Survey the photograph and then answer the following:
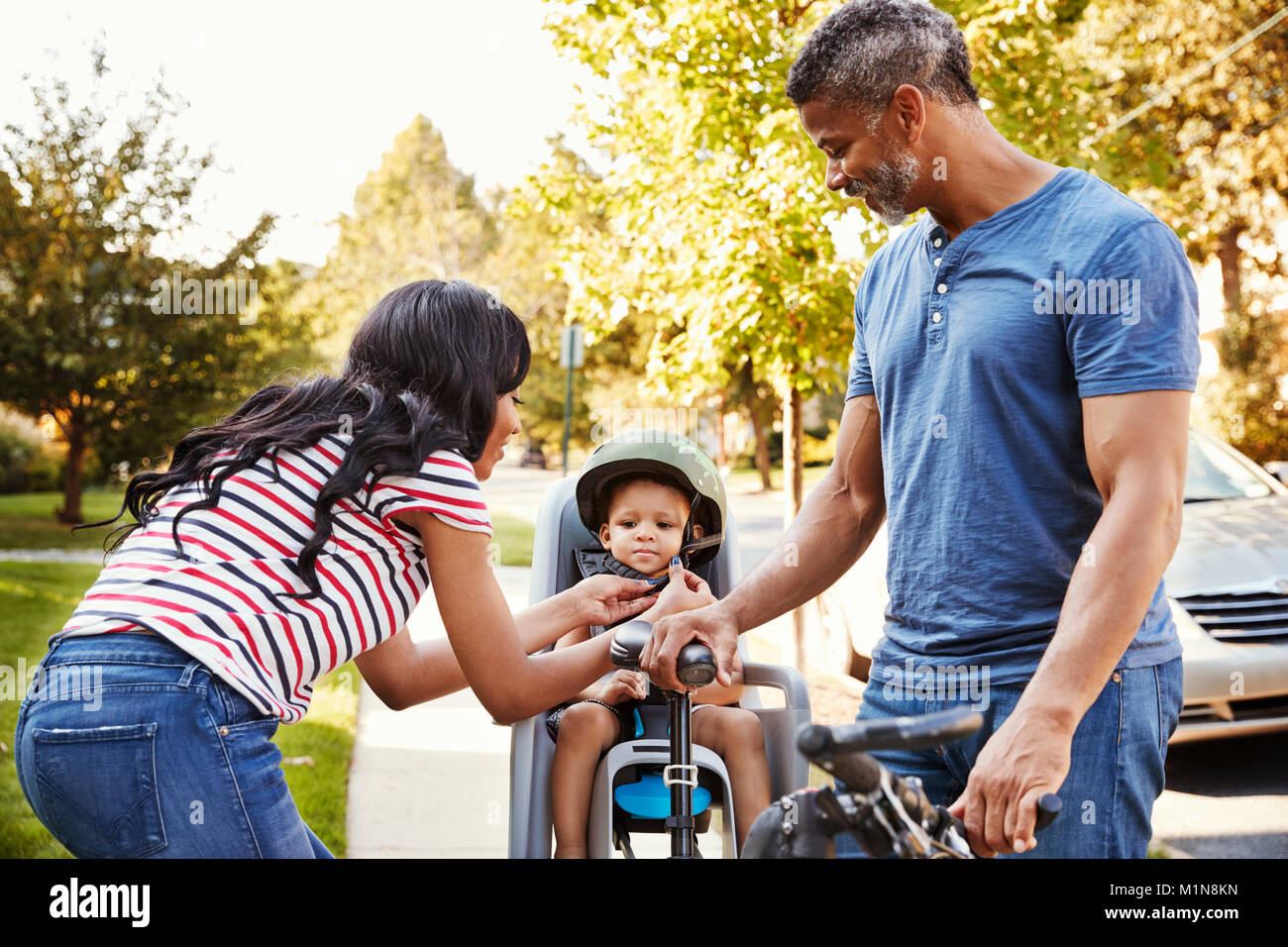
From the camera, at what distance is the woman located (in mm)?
1771

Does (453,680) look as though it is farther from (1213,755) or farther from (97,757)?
(1213,755)

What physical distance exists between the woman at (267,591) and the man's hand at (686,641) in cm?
26

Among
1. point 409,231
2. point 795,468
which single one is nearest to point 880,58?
point 795,468

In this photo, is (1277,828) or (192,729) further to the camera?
(1277,828)

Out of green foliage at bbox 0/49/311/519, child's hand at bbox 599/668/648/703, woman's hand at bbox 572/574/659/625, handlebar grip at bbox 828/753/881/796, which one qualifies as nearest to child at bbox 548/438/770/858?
child's hand at bbox 599/668/648/703

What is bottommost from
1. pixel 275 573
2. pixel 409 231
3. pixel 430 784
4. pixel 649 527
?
pixel 430 784

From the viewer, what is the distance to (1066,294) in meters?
1.91

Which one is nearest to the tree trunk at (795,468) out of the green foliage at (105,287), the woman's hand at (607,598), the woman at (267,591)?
the woman's hand at (607,598)

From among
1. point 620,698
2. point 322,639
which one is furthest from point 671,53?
point 322,639

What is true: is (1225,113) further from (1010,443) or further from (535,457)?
(535,457)

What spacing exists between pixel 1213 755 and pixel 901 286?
4.76 meters

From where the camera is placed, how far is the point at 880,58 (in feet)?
6.96

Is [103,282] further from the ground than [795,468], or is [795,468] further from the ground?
[103,282]

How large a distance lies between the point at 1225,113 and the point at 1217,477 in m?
13.0
